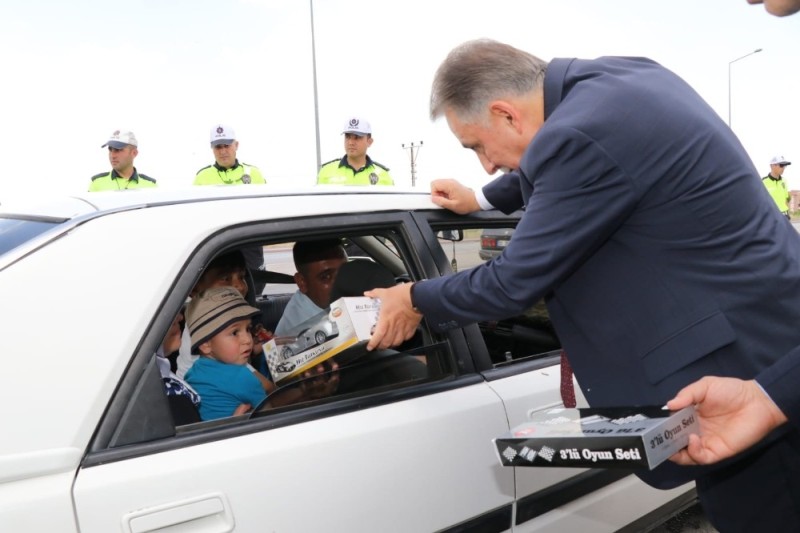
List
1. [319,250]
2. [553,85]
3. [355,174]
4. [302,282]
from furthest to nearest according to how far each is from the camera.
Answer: [355,174], [302,282], [319,250], [553,85]

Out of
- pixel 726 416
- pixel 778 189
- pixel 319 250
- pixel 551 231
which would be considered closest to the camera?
pixel 726 416

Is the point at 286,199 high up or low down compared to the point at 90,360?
up

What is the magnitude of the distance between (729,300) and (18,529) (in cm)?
154

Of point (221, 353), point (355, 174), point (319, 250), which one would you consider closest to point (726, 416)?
point (221, 353)

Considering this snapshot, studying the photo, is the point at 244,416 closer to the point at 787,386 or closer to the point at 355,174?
the point at 787,386

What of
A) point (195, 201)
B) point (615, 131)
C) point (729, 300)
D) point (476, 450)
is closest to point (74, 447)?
point (195, 201)

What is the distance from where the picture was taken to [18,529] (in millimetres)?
1108

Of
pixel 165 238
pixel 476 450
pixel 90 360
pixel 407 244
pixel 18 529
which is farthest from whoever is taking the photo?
pixel 407 244

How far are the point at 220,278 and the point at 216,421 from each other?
33.9 inches

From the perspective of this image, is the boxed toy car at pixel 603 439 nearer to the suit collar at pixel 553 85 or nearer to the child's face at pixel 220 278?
the suit collar at pixel 553 85

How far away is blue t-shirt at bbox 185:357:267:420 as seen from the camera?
5.89 feet

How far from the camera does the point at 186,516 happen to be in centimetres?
123

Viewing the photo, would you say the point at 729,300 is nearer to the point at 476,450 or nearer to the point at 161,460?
the point at 476,450

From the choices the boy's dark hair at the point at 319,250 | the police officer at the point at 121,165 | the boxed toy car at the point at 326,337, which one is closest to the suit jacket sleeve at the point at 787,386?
the boxed toy car at the point at 326,337
